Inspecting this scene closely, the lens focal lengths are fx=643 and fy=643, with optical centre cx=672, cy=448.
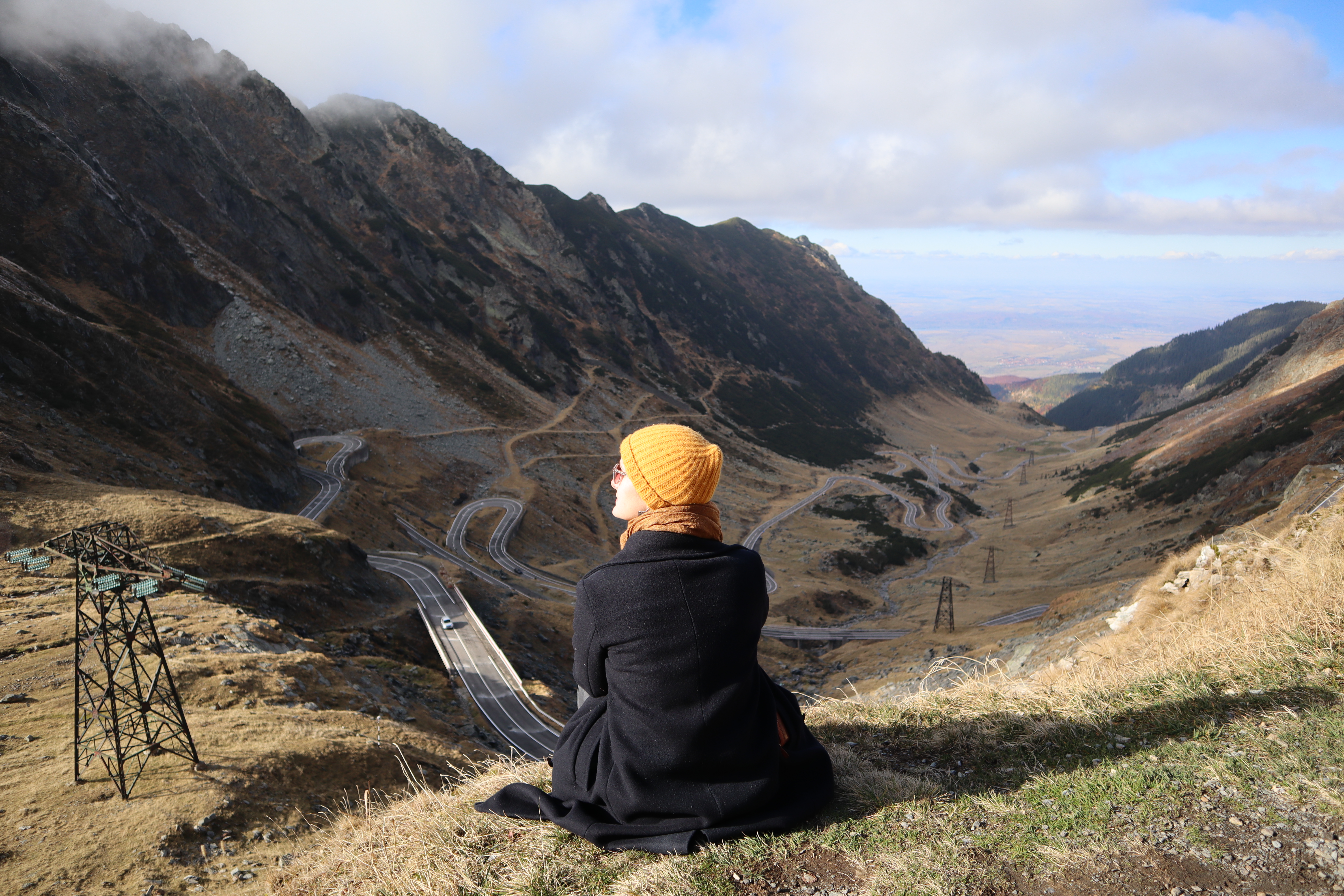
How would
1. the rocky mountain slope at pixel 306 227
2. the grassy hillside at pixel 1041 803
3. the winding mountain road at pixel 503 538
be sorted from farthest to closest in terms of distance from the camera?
the rocky mountain slope at pixel 306 227
the winding mountain road at pixel 503 538
the grassy hillside at pixel 1041 803

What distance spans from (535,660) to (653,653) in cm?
3647

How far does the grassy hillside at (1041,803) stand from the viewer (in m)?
4.00

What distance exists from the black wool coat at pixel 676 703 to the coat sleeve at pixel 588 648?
0.01 m

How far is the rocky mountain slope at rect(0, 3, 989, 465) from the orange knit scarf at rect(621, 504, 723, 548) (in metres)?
80.2

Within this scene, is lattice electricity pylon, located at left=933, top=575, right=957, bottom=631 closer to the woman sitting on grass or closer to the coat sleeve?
→ the woman sitting on grass

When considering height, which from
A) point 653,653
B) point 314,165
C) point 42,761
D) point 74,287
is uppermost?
point 314,165

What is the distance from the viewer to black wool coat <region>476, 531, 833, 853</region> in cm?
410

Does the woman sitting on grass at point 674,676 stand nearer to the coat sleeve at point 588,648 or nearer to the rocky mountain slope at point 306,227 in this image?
the coat sleeve at point 588,648

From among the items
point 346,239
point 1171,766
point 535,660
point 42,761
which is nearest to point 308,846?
point 1171,766

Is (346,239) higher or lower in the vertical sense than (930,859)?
higher

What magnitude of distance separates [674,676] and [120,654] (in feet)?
51.1

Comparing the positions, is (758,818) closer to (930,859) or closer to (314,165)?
(930,859)

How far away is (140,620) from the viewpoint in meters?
13.4

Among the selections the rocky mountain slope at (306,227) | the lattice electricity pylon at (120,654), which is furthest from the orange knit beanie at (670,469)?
the rocky mountain slope at (306,227)
